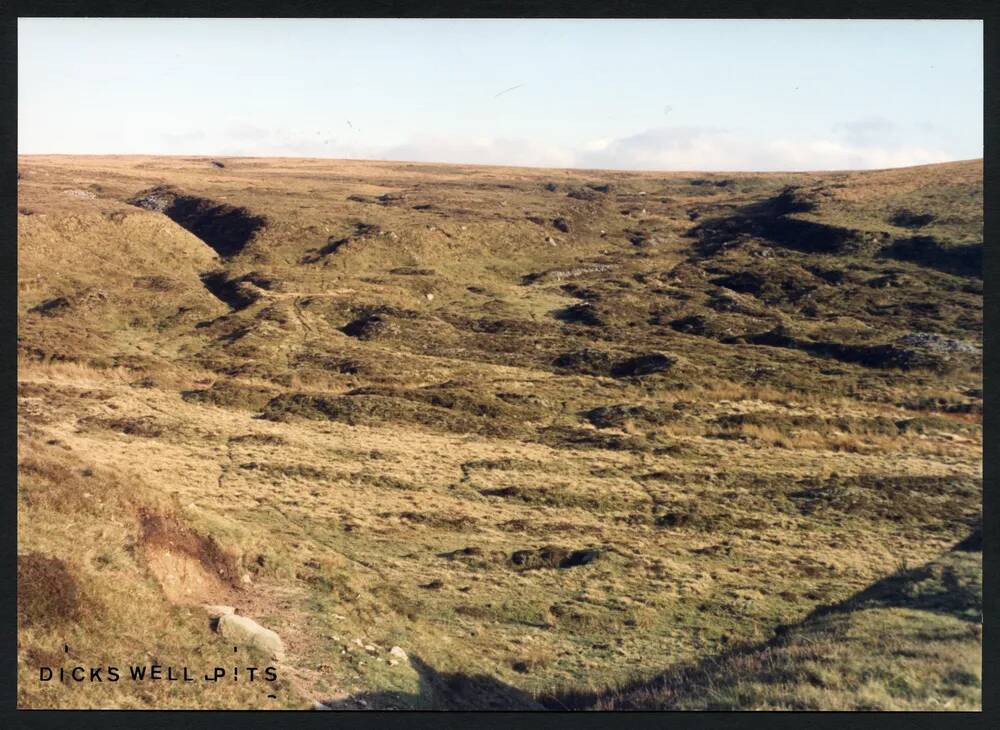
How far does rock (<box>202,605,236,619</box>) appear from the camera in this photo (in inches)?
558

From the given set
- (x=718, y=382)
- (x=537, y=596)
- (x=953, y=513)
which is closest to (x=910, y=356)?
(x=718, y=382)

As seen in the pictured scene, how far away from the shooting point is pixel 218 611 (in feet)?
47.3

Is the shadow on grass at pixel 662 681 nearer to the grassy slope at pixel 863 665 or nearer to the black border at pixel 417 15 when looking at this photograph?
the grassy slope at pixel 863 665

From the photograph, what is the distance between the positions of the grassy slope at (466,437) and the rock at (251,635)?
427mm

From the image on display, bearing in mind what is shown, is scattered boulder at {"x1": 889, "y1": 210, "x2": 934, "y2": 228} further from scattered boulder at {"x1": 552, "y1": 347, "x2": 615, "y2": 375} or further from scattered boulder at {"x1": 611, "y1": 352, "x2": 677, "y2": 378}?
scattered boulder at {"x1": 552, "y1": 347, "x2": 615, "y2": 375}

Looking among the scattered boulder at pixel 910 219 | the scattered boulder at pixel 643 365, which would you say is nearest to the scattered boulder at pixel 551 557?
the scattered boulder at pixel 643 365

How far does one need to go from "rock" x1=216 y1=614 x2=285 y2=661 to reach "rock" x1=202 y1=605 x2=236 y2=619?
19 cm

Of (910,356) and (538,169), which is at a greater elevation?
(538,169)

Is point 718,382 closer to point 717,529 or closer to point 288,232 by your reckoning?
point 717,529

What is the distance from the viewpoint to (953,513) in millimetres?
27688

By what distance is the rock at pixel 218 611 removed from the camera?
46.5 feet

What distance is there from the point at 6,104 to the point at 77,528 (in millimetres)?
8103

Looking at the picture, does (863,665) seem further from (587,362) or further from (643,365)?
(587,362)

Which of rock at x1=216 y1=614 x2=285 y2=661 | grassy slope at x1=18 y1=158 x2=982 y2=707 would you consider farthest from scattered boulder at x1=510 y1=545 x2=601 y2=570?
rock at x1=216 y1=614 x2=285 y2=661
